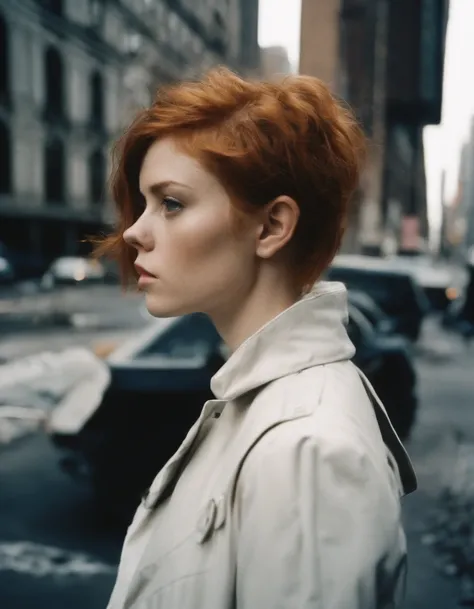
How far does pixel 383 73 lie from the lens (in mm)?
2127

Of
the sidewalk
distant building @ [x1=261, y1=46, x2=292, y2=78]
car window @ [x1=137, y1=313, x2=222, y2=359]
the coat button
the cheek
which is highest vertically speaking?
distant building @ [x1=261, y1=46, x2=292, y2=78]

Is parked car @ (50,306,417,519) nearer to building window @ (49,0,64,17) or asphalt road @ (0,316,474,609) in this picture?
asphalt road @ (0,316,474,609)

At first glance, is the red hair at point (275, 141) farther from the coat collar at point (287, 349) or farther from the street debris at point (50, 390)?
the street debris at point (50, 390)

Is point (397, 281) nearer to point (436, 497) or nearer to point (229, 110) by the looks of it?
point (436, 497)

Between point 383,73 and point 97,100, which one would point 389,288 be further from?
point 97,100

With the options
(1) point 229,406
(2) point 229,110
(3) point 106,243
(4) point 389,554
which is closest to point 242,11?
(3) point 106,243

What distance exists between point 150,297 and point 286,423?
0.25 m

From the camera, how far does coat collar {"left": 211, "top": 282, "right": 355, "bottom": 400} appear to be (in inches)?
27.2

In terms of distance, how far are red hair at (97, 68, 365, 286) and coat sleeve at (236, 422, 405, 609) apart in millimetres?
238

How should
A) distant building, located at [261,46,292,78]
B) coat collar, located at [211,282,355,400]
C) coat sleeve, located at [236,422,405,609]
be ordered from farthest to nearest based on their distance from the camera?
1. distant building, located at [261,46,292,78]
2. coat collar, located at [211,282,355,400]
3. coat sleeve, located at [236,422,405,609]

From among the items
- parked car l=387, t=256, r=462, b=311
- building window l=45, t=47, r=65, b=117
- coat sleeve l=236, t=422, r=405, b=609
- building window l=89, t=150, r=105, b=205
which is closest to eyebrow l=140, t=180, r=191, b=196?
coat sleeve l=236, t=422, r=405, b=609

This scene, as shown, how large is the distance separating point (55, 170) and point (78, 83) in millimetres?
255

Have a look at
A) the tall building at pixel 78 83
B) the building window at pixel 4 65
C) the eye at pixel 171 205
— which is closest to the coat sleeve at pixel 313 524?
the eye at pixel 171 205

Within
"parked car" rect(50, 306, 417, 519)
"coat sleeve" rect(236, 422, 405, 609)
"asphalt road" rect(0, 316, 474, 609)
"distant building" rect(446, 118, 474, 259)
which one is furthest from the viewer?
"distant building" rect(446, 118, 474, 259)
